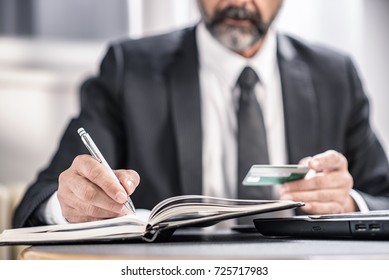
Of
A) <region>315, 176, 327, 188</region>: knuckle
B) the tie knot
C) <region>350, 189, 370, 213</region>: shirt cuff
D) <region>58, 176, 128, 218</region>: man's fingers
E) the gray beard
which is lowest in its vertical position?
<region>350, 189, 370, 213</region>: shirt cuff

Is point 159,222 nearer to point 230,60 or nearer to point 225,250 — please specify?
point 225,250

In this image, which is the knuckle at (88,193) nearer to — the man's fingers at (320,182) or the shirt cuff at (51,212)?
the shirt cuff at (51,212)

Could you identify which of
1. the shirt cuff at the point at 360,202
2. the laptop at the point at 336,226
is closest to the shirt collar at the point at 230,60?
Result: the shirt cuff at the point at 360,202

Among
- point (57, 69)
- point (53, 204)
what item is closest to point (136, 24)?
point (57, 69)

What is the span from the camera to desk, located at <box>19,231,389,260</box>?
1.95ft

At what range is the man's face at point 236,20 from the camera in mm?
1344

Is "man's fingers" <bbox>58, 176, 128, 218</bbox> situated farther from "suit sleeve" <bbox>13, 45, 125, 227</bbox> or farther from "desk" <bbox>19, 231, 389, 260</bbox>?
"suit sleeve" <bbox>13, 45, 125, 227</bbox>

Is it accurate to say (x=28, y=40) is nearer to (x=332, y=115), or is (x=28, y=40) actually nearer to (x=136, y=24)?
(x=136, y=24)

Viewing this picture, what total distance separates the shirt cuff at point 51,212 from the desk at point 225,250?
212mm

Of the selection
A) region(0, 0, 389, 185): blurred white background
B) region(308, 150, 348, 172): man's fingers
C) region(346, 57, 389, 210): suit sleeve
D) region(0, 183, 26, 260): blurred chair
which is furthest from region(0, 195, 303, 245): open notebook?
region(0, 0, 389, 185): blurred white background

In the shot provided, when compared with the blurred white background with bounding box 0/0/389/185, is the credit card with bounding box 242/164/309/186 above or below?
below

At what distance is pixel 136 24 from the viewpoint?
5.81 ft

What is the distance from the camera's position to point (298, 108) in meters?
1.27
